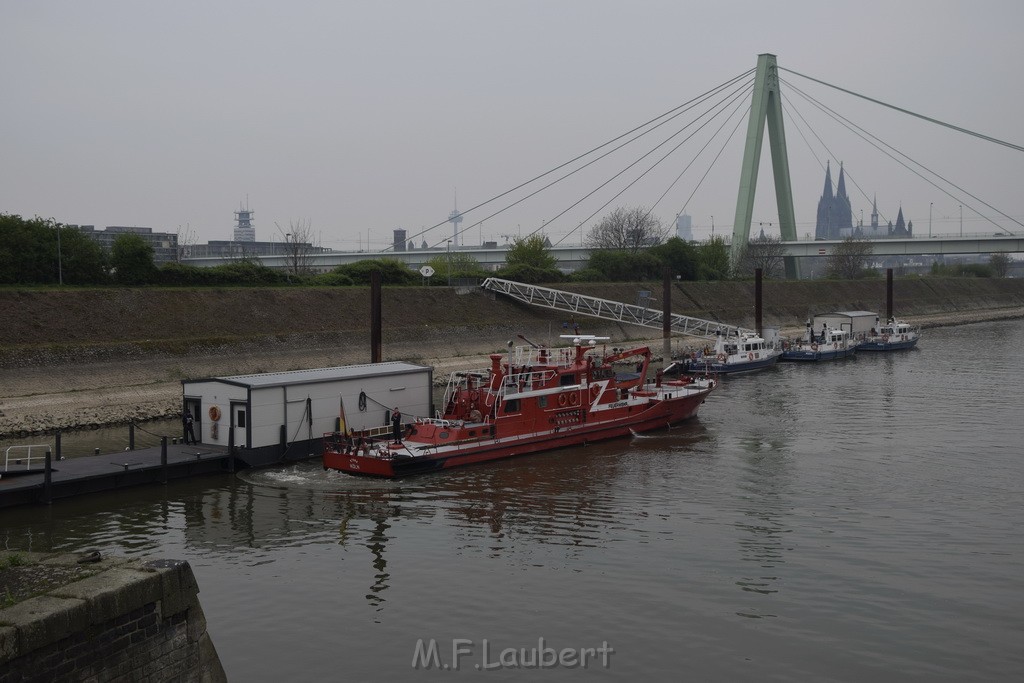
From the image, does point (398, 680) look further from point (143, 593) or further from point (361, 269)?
point (361, 269)

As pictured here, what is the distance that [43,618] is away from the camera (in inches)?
382

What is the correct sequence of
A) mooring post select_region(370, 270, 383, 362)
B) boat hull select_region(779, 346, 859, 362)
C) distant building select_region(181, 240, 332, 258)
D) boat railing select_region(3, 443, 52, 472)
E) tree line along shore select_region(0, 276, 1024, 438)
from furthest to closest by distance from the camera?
distant building select_region(181, 240, 332, 258) → boat hull select_region(779, 346, 859, 362) → mooring post select_region(370, 270, 383, 362) → tree line along shore select_region(0, 276, 1024, 438) → boat railing select_region(3, 443, 52, 472)

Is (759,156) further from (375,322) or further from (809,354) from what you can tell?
(375,322)

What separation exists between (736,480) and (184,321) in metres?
31.3

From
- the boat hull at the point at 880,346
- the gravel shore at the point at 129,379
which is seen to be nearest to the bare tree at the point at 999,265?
the boat hull at the point at 880,346

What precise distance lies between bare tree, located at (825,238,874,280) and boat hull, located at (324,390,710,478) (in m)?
86.5

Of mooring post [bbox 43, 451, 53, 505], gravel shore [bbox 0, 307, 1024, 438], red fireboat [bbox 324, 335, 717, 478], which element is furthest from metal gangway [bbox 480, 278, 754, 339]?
mooring post [bbox 43, 451, 53, 505]

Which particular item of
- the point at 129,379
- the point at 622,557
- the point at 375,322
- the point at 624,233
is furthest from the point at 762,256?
the point at 622,557

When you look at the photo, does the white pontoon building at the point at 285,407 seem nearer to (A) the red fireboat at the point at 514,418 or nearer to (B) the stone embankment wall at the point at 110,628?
(A) the red fireboat at the point at 514,418

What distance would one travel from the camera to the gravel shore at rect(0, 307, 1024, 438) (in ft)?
Answer: 117

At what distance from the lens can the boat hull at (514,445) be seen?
95.6ft

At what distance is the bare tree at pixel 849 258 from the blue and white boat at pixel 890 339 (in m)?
41.3

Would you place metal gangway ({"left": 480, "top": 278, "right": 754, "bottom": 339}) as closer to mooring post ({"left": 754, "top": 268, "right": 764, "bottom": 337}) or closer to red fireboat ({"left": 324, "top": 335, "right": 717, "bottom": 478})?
mooring post ({"left": 754, "top": 268, "right": 764, "bottom": 337})

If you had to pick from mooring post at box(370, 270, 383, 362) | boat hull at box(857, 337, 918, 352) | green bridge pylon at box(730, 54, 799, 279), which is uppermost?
green bridge pylon at box(730, 54, 799, 279)
